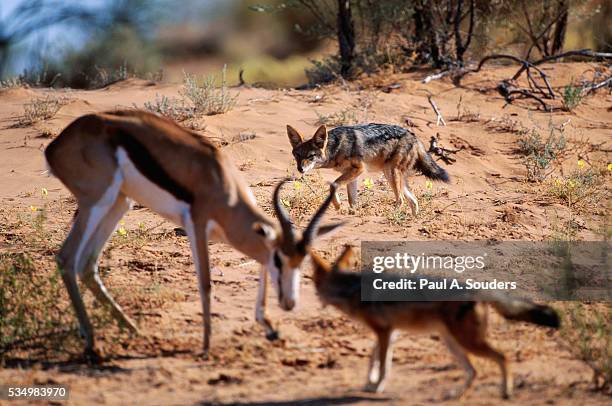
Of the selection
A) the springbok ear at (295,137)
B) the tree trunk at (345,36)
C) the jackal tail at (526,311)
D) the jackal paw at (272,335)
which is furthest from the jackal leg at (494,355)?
the tree trunk at (345,36)

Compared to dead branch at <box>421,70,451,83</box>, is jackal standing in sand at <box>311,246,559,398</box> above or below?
below

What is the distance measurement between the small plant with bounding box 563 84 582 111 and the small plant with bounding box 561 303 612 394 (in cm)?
844

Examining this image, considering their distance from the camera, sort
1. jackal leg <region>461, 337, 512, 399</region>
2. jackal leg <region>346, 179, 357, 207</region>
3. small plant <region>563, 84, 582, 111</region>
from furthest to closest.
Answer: small plant <region>563, 84, 582, 111</region> → jackal leg <region>346, 179, 357, 207</region> → jackal leg <region>461, 337, 512, 399</region>

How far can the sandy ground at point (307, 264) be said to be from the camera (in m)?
6.44

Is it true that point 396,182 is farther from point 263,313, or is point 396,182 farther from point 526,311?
point 526,311

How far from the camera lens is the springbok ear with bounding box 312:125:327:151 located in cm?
Result: 1170

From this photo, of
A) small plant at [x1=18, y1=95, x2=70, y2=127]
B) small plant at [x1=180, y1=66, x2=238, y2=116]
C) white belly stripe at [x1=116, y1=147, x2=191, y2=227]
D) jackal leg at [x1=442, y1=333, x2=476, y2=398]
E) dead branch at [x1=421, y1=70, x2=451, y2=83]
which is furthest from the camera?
dead branch at [x1=421, y1=70, x2=451, y2=83]

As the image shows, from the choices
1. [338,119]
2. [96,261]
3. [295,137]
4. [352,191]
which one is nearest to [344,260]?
[96,261]

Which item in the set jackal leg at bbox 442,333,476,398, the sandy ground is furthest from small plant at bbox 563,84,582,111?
jackal leg at bbox 442,333,476,398

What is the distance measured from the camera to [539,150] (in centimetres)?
1386

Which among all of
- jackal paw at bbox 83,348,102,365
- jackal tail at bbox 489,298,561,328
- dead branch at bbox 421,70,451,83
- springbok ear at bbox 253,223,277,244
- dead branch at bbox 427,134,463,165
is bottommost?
jackal paw at bbox 83,348,102,365

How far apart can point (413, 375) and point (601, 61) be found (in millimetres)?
14338

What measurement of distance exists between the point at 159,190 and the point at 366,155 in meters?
4.99

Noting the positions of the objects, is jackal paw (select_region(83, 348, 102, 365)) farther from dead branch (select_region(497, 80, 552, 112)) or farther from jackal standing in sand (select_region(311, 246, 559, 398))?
dead branch (select_region(497, 80, 552, 112))
